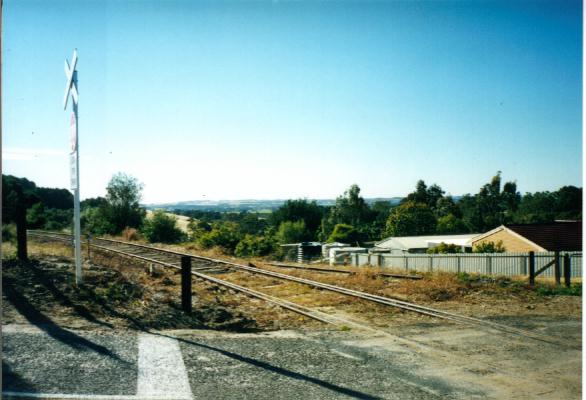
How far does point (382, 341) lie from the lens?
6047 mm

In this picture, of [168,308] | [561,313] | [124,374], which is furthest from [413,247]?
[124,374]

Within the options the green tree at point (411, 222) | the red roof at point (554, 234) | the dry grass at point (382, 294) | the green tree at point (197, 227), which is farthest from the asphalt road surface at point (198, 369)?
the green tree at point (411, 222)

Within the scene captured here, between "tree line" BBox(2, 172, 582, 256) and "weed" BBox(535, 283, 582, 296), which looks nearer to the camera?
"weed" BBox(535, 283, 582, 296)

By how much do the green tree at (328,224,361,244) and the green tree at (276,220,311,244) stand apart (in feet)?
22.7

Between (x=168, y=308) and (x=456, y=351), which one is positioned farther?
(x=168, y=308)

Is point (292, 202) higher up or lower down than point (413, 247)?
higher up

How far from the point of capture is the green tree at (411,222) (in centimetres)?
5481

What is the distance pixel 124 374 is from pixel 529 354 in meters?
4.96

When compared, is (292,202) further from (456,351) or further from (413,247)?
(456,351)

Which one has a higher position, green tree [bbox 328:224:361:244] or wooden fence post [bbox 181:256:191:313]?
wooden fence post [bbox 181:256:191:313]

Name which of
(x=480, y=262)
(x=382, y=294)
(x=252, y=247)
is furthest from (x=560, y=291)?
(x=252, y=247)

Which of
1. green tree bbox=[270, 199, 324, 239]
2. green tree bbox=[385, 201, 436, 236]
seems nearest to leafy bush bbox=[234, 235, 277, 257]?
green tree bbox=[385, 201, 436, 236]

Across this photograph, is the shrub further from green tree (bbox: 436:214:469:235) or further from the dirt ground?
green tree (bbox: 436:214:469:235)

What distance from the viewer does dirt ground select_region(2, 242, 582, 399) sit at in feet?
16.4
